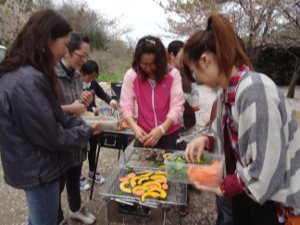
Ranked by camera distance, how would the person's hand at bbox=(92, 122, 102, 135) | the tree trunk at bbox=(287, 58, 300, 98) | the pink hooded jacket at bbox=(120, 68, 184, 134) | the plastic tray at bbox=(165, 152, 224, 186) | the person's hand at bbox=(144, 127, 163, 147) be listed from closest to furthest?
the plastic tray at bbox=(165, 152, 224, 186), the person's hand at bbox=(92, 122, 102, 135), the person's hand at bbox=(144, 127, 163, 147), the pink hooded jacket at bbox=(120, 68, 184, 134), the tree trunk at bbox=(287, 58, 300, 98)

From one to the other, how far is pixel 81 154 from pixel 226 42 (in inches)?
62.7

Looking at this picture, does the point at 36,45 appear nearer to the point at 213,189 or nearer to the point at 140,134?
the point at 140,134

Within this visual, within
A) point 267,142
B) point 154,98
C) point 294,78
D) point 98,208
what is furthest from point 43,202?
point 294,78

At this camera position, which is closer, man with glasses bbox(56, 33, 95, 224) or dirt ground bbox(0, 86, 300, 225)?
man with glasses bbox(56, 33, 95, 224)

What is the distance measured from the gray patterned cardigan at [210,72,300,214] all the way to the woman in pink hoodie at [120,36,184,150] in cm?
115

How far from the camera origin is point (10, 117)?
140 centimetres

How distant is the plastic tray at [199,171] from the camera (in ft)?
4.19

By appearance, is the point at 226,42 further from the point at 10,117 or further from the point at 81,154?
the point at 81,154

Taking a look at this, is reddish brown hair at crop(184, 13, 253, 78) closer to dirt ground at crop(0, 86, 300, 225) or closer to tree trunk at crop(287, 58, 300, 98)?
dirt ground at crop(0, 86, 300, 225)

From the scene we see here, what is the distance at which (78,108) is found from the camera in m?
2.11

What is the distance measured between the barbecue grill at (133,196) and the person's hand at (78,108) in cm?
50

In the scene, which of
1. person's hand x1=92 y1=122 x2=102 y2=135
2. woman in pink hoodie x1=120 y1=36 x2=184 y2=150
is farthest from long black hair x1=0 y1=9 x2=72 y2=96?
woman in pink hoodie x1=120 y1=36 x2=184 y2=150

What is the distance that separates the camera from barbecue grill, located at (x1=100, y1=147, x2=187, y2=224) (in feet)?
5.36

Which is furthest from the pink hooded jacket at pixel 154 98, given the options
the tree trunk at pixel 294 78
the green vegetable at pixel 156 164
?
the tree trunk at pixel 294 78
